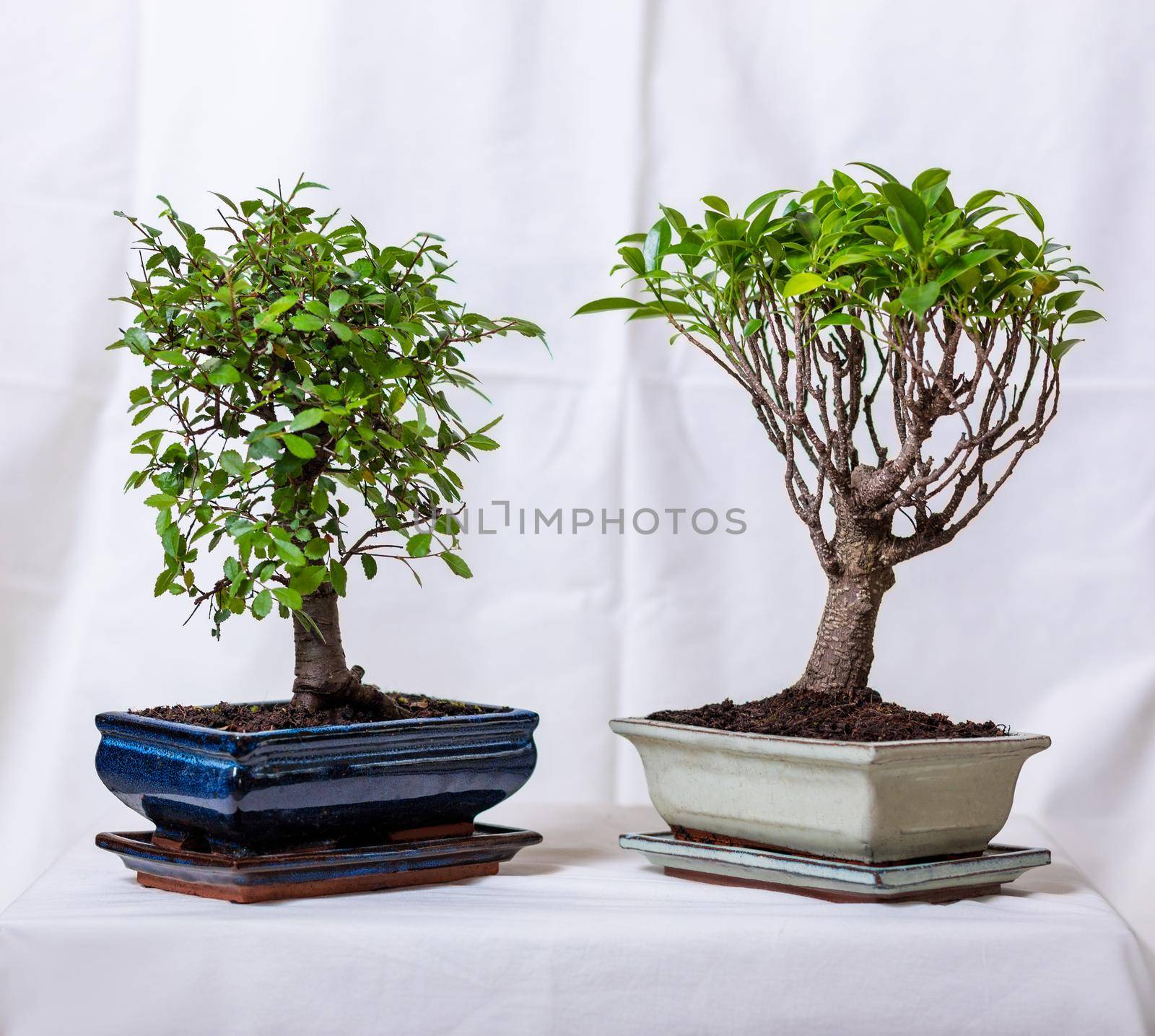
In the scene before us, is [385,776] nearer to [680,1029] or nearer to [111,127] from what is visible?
[680,1029]

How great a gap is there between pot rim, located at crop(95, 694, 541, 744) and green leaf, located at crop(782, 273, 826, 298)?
42 centimetres

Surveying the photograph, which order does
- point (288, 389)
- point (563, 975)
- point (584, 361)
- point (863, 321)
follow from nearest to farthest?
1. point (563, 975)
2. point (288, 389)
3. point (863, 321)
4. point (584, 361)

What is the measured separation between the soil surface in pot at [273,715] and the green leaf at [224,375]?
270mm

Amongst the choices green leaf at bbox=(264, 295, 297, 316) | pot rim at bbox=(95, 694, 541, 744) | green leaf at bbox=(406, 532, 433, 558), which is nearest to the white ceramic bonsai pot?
pot rim at bbox=(95, 694, 541, 744)

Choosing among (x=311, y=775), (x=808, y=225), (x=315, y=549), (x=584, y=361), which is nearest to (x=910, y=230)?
(x=808, y=225)

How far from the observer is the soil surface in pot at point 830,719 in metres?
1.10

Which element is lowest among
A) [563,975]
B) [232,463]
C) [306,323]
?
[563,975]

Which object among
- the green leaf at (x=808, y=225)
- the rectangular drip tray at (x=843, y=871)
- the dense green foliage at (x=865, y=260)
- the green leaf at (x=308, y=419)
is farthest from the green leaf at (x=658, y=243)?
the rectangular drip tray at (x=843, y=871)

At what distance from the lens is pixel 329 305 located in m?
1.10

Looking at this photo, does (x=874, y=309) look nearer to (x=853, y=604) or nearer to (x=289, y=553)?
(x=853, y=604)

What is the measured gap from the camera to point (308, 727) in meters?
1.09

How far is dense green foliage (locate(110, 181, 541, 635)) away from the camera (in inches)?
42.4

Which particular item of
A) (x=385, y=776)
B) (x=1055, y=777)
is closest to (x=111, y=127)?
(x=385, y=776)

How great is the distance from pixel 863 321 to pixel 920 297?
0.62 feet
